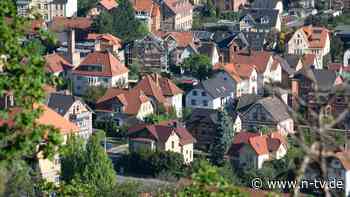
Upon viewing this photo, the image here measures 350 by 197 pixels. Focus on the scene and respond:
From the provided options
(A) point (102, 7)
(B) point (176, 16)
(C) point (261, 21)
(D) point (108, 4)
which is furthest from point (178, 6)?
(C) point (261, 21)

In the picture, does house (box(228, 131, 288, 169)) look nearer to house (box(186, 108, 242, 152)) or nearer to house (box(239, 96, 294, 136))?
house (box(186, 108, 242, 152))

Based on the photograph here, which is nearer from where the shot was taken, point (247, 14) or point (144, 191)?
point (144, 191)

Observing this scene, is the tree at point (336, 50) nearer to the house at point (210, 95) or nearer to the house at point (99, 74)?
the house at point (210, 95)

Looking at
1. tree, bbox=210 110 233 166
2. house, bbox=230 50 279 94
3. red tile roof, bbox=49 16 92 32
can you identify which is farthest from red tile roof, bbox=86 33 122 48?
tree, bbox=210 110 233 166

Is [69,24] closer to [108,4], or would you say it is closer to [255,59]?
[108,4]

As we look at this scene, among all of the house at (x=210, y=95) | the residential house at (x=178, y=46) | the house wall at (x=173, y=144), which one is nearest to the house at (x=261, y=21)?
the residential house at (x=178, y=46)

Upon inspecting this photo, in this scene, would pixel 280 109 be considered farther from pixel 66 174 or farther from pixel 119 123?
pixel 66 174

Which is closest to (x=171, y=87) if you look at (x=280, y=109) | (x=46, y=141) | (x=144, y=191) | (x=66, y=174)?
(x=280, y=109)
